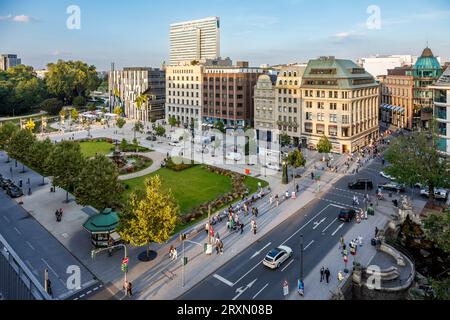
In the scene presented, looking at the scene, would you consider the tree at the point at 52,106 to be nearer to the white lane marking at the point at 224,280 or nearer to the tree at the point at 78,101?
the tree at the point at 78,101

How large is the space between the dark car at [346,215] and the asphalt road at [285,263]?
0.68m

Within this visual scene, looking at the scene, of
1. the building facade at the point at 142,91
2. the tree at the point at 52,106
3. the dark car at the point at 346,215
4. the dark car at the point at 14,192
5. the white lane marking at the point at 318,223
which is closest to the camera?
the white lane marking at the point at 318,223

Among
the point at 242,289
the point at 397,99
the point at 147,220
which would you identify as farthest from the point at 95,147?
the point at 397,99

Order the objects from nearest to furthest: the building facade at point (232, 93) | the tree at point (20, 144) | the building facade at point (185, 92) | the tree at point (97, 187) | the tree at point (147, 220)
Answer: the tree at point (147, 220)
the tree at point (97, 187)
the tree at point (20, 144)
the building facade at point (232, 93)
the building facade at point (185, 92)

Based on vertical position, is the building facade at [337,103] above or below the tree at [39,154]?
above

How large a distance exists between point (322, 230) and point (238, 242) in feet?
33.8

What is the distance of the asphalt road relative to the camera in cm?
3105

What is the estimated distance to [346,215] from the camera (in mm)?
45281

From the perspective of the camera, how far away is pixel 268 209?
164 ft

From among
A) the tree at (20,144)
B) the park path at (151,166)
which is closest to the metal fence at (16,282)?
the park path at (151,166)

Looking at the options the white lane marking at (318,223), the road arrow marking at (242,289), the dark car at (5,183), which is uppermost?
the dark car at (5,183)

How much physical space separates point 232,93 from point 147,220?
77.6m

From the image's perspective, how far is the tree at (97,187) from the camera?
4238cm
